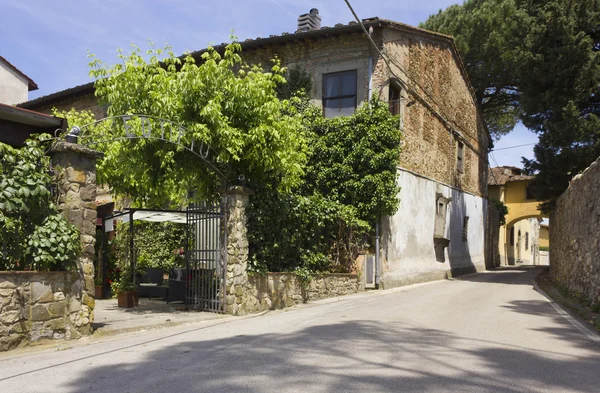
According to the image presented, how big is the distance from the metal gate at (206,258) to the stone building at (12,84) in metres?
17.9

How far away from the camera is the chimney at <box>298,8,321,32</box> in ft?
60.6

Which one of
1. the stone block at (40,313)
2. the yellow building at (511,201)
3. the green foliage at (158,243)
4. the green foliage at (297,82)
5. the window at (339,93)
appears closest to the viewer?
the stone block at (40,313)

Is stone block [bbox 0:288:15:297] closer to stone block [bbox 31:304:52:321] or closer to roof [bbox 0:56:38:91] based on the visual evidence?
stone block [bbox 31:304:52:321]

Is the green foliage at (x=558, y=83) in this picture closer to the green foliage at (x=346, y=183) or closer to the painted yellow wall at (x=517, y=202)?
the green foliage at (x=346, y=183)

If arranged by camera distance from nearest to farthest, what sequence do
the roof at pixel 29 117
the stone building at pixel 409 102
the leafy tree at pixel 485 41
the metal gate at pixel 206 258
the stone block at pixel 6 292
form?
1. the stone block at pixel 6 292
2. the roof at pixel 29 117
3. the metal gate at pixel 206 258
4. the stone building at pixel 409 102
5. the leafy tree at pixel 485 41

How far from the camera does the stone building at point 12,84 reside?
24000 mm

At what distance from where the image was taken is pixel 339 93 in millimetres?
16516

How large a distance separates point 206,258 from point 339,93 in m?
8.13

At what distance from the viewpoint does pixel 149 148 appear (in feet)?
33.6

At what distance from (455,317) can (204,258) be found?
5136 mm

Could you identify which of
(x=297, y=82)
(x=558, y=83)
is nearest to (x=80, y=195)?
(x=297, y=82)

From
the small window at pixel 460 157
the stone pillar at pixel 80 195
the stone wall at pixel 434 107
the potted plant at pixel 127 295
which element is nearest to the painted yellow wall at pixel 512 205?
the stone wall at pixel 434 107

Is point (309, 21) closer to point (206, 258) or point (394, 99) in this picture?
point (394, 99)

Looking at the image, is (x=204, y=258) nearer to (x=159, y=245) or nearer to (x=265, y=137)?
(x=265, y=137)
